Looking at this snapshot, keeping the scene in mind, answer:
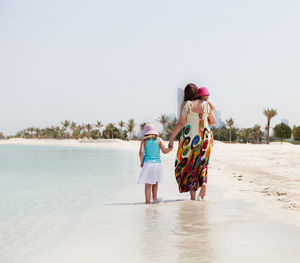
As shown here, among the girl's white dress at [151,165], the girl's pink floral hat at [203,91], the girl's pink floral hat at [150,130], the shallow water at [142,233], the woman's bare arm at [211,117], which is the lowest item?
the shallow water at [142,233]

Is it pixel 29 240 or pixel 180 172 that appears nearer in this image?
pixel 29 240

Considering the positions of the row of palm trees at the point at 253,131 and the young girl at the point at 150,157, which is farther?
the row of palm trees at the point at 253,131

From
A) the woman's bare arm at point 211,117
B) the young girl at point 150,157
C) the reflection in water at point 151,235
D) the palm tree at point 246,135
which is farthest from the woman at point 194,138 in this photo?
the palm tree at point 246,135

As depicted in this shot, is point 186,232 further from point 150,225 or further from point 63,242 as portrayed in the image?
point 63,242

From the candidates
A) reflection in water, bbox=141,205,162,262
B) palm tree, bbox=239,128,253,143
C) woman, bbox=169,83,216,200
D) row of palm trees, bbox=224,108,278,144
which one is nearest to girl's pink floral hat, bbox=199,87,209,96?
woman, bbox=169,83,216,200

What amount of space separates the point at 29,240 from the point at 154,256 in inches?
66.0

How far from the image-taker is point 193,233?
417 cm

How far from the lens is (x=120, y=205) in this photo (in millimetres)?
6480

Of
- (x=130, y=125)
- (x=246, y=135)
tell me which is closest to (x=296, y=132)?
(x=246, y=135)

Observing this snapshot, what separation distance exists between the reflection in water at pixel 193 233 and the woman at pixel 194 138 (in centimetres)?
54

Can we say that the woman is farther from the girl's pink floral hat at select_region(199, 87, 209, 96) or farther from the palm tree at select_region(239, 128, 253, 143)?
the palm tree at select_region(239, 128, 253, 143)

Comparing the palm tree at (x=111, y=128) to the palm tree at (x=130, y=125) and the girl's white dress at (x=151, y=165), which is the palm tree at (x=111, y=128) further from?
the girl's white dress at (x=151, y=165)

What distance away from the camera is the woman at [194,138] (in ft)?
19.5

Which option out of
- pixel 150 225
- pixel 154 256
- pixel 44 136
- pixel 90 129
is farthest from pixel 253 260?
pixel 44 136
